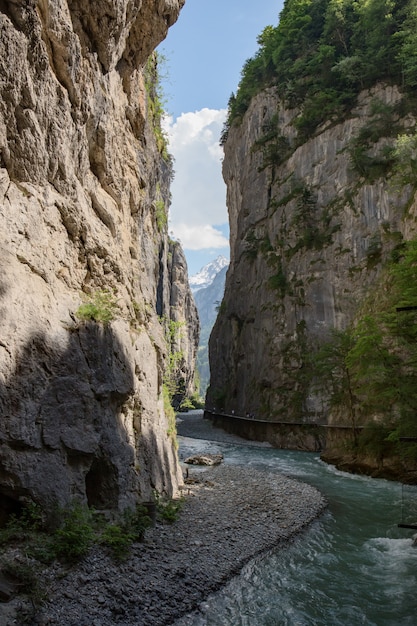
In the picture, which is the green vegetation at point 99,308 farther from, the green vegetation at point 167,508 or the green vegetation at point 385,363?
the green vegetation at point 385,363

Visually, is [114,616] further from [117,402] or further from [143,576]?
[117,402]

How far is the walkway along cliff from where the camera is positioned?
29609 millimetres

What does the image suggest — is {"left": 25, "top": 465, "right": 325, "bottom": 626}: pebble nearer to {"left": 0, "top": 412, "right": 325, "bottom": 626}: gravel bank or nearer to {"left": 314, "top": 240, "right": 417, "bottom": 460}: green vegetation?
{"left": 0, "top": 412, "right": 325, "bottom": 626}: gravel bank

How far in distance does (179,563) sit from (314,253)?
33462 millimetres

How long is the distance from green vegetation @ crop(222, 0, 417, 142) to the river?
36.1 meters

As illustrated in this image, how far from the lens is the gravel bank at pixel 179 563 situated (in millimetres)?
7668

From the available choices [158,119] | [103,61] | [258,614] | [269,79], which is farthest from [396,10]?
[258,614]

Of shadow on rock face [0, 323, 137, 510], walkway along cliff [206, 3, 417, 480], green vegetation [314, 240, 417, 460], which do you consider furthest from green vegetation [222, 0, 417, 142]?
shadow on rock face [0, 323, 137, 510]

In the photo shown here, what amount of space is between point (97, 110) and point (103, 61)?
1588 mm

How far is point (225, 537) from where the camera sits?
39.2 ft

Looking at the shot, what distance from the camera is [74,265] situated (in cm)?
1198

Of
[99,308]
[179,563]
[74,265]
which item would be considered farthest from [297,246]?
[179,563]

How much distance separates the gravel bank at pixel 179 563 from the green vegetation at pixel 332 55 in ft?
120

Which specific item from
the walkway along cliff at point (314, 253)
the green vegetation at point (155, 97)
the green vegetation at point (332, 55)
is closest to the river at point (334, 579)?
the walkway along cliff at point (314, 253)
